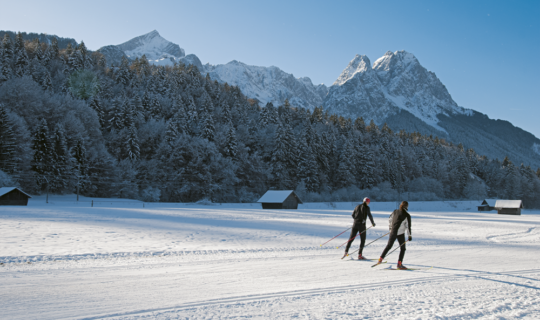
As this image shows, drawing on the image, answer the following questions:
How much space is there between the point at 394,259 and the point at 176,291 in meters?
7.77

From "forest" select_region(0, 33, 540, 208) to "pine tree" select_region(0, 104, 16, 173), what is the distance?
0.49 feet

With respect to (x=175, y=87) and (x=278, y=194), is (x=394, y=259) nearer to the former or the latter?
(x=278, y=194)

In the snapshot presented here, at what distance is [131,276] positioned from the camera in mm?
8219

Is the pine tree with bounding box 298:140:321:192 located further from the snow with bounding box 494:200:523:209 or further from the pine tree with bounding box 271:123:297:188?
the snow with bounding box 494:200:523:209

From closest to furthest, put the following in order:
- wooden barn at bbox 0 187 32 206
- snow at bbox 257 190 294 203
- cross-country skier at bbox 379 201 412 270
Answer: cross-country skier at bbox 379 201 412 270, wooden barn at bbox 0 187 32 206, snow at bbox 257 190 294 203

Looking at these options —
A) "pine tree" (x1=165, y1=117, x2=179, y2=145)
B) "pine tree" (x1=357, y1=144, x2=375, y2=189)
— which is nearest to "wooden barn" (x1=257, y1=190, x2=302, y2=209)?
"pine tree" (x1=165, y1=117, x2=179, y2=145)

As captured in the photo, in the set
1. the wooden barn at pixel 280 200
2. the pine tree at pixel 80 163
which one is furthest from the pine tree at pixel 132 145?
the wooden barn at pixel 280 200

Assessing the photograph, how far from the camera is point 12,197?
4022 centimetres

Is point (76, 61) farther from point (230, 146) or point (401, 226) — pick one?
point (401, 226)

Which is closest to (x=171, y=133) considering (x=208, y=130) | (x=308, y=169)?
(x=208, y=130)

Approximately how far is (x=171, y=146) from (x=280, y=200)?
86.4 ft

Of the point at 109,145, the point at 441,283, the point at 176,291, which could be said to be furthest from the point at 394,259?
the point at 109,145

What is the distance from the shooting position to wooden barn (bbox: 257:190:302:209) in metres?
52.6

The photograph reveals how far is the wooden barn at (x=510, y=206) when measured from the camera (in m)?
59.7
